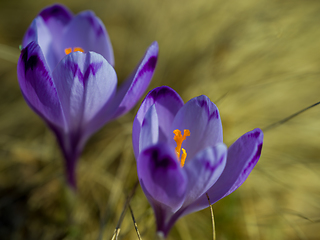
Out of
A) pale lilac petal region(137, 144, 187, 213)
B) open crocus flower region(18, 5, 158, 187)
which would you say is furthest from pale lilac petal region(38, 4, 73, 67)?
pale lilac petal region(137, 144, 187, 213)

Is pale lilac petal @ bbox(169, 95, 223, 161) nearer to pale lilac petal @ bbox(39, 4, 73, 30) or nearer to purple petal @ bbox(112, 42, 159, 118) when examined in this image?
purple petal @ bbox(112, 42, 159, 118)

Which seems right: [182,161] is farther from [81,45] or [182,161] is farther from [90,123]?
[81,45]

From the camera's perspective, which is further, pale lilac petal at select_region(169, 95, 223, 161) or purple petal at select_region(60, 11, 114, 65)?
purple petal at select_region(60, 11, 114, 65)

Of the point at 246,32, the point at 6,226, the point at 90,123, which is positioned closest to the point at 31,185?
the point at 6,226

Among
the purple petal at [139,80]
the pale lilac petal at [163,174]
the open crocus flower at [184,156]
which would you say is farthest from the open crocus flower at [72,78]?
the pale lilac petal at [163,174]

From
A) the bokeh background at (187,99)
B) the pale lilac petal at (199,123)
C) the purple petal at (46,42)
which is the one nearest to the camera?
the pale lilac petal at (199,123)

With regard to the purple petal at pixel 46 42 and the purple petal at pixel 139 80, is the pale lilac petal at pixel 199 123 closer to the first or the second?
the purple petal at pixel 139 80

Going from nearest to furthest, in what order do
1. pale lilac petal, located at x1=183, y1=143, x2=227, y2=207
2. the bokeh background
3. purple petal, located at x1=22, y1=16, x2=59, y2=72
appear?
pale lilac petal, located at x1=183, y1=143, x2=227, y2=207, purple petal, located at x1=22, y1=16, x2=59, y2=72, the bokeh background
